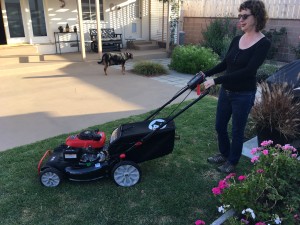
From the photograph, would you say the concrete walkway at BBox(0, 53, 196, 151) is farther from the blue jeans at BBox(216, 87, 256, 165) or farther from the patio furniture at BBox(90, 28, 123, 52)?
the blue jeans at BBox(216, 87, 256, 165)

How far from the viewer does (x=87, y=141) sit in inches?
111

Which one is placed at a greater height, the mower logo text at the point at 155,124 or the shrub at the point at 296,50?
the shrub at the point at 296,50

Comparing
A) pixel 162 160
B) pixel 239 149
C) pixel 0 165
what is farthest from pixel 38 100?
pixel 239 149

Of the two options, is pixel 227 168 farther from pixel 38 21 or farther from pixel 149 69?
pixel 38 21

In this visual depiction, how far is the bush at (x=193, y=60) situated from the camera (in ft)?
24.8

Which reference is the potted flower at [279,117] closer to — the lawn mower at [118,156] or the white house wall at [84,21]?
the lawn mower at [118,156]

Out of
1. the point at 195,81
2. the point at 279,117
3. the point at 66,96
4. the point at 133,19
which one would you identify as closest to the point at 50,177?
the point at 195,81

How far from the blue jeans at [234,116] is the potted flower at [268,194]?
1.80 ft

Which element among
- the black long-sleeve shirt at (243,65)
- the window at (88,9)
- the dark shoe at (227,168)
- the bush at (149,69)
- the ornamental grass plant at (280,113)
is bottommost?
the dark shoe at (227,168)

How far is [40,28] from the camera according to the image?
31.8 feet

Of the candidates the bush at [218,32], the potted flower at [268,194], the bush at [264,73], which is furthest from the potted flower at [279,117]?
the bush at [218,32]

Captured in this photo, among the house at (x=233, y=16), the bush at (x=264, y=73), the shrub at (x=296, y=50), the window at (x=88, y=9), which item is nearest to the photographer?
the bush at (x=264, y=73)

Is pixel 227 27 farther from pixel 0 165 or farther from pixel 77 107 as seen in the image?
pixel 0 165

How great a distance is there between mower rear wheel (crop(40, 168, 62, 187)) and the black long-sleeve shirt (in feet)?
5.56
